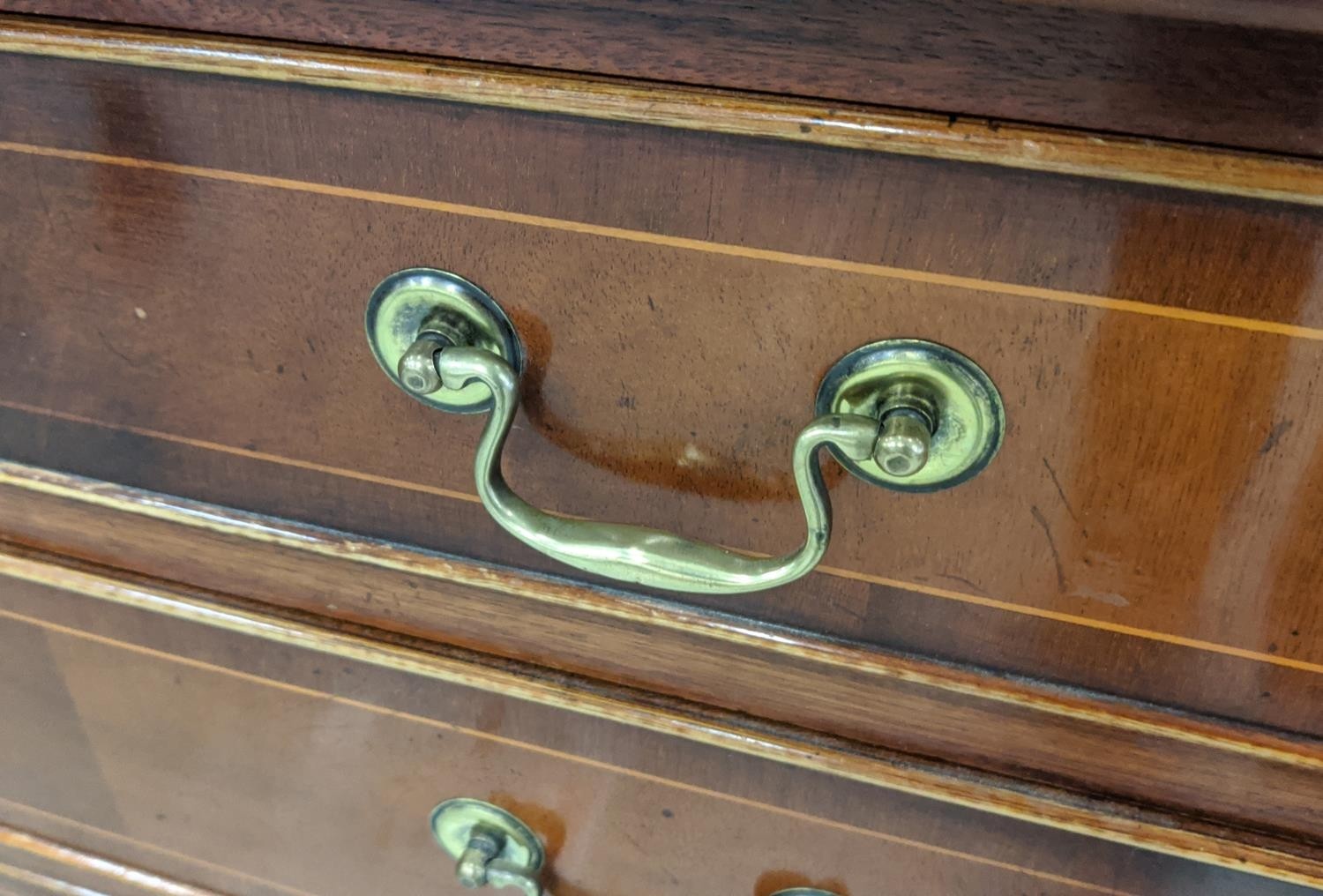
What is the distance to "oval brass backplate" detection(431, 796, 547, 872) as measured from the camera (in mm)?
425

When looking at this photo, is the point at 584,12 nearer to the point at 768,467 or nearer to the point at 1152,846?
the point at 768,467

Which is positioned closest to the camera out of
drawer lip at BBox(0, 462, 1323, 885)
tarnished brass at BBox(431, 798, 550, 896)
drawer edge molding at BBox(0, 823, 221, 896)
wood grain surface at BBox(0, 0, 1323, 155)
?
wood grain surface at BBox(0, 0, 1323, 155)

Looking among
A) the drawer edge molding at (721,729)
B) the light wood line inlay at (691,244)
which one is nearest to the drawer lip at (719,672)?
the drawer edge molding at (721,729)

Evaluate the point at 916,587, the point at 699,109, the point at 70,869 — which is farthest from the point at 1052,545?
the point at 70,869

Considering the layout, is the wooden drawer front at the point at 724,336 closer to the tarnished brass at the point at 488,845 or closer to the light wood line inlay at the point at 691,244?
the light wood line inlay at the point at 691,244

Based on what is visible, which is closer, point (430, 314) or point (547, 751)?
point (430, 314)

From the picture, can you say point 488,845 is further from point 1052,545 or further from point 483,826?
point 1052,545

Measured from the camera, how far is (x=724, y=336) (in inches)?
10.7

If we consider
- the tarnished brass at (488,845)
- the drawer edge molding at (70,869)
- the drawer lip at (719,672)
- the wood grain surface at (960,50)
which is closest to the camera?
the wood grain surface at (960,50)

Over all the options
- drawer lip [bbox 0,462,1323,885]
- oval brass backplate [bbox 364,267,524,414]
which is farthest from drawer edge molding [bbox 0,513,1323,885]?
oval brass backplate [bbox 364,267,524,414]

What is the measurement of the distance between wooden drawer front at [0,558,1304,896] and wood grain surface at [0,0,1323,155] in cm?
23

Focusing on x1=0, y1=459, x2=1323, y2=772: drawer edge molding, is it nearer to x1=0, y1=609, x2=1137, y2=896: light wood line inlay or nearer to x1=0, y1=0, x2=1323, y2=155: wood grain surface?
x1=0, y1=609, x2=1137, y2=896: light wood line inlay

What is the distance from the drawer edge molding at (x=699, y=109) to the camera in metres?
0.22

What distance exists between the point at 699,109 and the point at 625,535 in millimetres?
124
